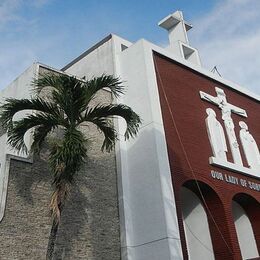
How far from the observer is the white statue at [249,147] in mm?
21547

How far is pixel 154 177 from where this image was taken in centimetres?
1617

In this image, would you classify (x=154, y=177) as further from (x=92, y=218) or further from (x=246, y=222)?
(x=246, y=222)

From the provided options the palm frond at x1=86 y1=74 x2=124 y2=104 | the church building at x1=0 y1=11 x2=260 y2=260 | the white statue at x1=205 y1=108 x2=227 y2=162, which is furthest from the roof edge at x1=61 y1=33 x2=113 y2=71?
the palm frond at x1=86 y1=74 x2=124 y2=104

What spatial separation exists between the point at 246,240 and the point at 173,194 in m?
6.11

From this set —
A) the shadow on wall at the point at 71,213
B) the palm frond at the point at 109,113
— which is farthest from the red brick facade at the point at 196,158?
the palm frond at the point at 109,113

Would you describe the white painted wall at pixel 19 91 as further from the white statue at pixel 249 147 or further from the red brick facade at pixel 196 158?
the white statue at pixel 249 147

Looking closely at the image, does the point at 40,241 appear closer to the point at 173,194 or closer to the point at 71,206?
the point at 71,206

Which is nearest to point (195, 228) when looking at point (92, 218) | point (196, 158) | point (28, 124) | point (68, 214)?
point (196, 158)

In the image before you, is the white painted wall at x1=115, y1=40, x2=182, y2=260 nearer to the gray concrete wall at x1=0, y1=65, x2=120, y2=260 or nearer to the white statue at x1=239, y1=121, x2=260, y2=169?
the gray concrete wall at x1=0, y1=65, x2=120, y2=260

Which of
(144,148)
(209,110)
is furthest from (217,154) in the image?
(144,148)

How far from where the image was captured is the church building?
14.3 metres

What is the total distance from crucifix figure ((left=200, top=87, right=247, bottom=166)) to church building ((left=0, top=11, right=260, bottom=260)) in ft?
0.21

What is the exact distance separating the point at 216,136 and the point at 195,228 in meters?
4.09

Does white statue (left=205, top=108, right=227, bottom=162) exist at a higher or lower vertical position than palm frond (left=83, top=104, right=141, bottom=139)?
higher
